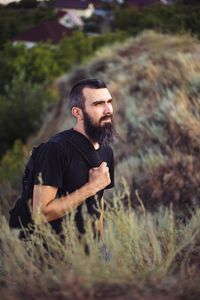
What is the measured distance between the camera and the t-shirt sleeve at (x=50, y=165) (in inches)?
153

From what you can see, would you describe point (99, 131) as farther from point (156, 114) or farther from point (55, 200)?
point (156, 114)

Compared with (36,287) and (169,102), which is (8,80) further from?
(36,287)

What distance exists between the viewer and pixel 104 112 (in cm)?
418

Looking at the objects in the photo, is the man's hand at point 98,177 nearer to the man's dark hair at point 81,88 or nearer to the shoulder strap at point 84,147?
the shoulder strap at point 84,147

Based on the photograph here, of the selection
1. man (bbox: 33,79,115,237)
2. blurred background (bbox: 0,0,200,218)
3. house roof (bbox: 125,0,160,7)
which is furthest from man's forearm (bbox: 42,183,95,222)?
house roof (bbox: 125,0,160,7)

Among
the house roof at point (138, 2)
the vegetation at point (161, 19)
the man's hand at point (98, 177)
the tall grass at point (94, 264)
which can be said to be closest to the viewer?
the tall grass at point (94, 264)

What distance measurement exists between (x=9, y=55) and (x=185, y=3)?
33.4 m

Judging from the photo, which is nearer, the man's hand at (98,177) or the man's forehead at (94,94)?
the man's hand at (98,177)

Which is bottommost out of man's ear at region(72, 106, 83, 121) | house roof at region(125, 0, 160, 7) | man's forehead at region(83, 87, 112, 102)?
house roof at region(125, 0, 160, 7)

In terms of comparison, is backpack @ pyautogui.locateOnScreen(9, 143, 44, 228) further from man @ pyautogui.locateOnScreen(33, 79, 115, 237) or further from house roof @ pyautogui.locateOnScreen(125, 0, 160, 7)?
house roof @ pyautogui.locateOnScreen(125, 0, 160, 7)

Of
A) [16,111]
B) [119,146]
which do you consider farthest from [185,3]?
[16,111]

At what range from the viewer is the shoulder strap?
4.08 metres

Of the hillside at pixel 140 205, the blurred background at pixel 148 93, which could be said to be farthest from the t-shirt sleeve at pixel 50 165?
the blurred background at pixel 148 93

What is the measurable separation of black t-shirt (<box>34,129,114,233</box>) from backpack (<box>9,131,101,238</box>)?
2 centimetres
